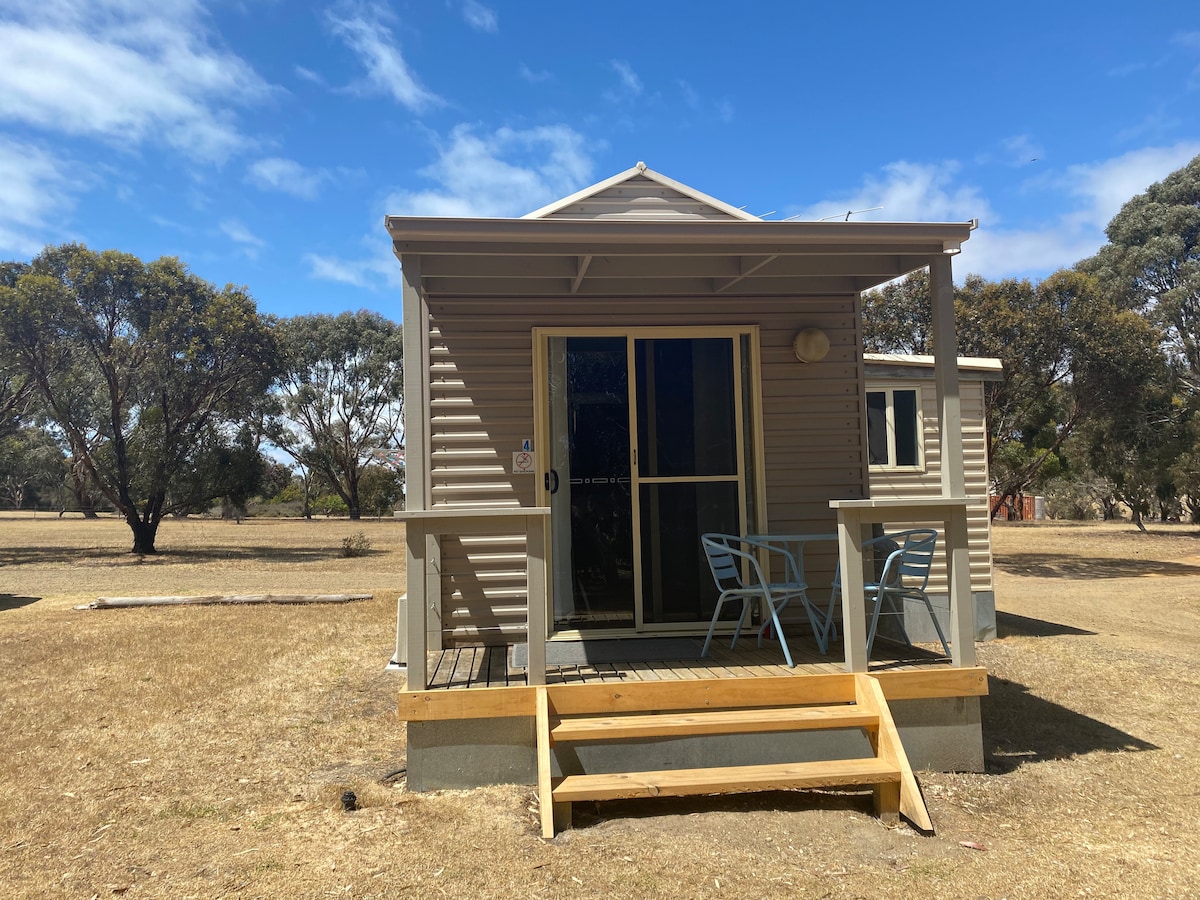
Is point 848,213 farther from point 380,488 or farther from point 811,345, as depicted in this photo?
point 380,488

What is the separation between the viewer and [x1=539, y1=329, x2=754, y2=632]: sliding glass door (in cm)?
488

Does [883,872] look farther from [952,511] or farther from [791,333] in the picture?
[791,333]

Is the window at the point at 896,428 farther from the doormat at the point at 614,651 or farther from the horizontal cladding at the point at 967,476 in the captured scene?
the doormat at the point at 614,651

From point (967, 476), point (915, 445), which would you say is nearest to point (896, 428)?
point (915, 445)

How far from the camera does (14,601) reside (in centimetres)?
993

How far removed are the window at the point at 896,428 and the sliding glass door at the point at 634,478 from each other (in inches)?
122

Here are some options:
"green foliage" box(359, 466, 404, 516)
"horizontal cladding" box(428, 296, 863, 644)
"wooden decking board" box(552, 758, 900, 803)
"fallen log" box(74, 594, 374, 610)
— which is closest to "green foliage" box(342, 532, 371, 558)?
"fallen log" box(74, 594, 374, 610)

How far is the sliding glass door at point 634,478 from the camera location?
488cm

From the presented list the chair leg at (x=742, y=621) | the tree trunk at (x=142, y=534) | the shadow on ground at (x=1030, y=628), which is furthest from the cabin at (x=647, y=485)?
the tree trunk at (x=142, y=534)

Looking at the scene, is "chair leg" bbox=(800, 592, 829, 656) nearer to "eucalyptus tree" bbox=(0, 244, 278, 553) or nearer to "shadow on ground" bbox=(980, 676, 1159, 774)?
"shadow on ground" bbox=(980, 676, 1159, 774)

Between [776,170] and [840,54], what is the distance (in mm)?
1591

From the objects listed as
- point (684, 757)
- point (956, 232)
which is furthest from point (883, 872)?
point (956, 232)

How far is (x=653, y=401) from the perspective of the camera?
4.95 meters

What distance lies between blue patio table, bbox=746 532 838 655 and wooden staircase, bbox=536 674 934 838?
0.67m
